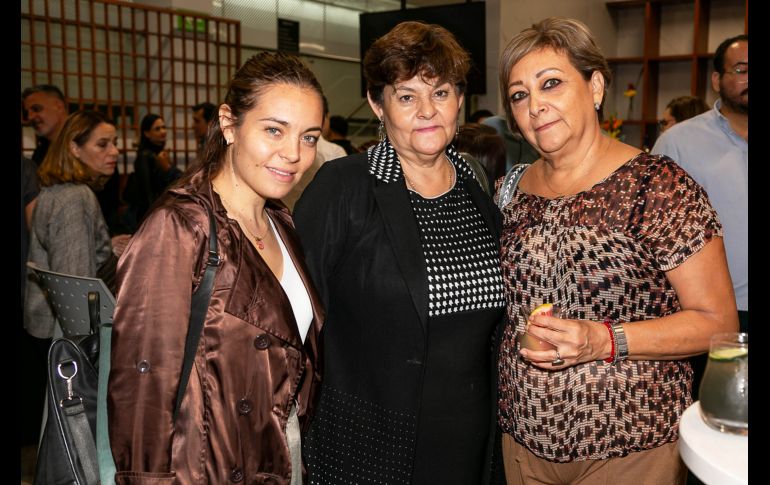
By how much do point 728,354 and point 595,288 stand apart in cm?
61

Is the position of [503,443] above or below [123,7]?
below

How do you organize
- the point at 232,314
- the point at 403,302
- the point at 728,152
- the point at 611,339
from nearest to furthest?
the point at 232,314
the point at 611,339
the point at 403,302
the point at 728,152

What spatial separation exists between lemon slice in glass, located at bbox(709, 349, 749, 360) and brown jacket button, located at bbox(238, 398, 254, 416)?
94 cm

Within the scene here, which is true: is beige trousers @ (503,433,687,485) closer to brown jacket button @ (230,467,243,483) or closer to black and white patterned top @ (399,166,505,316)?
black and white patterned top @ (399,166,505,316)

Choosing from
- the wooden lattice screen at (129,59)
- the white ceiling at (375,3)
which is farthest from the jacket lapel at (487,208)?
the white ceiling at (375,3)

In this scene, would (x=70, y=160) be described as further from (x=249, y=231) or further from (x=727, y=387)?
(x=727, y=387)

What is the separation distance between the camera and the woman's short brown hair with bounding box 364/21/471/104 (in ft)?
6.63

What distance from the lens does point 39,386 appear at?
3.83 meters

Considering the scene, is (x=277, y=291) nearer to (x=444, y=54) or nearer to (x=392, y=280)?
(x=392, y=280)

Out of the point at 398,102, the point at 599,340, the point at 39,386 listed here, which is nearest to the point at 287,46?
the point at 39,386

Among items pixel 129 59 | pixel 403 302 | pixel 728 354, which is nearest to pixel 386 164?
pixel 403 302

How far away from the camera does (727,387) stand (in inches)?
43.4

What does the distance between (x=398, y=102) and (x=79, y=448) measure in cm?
120

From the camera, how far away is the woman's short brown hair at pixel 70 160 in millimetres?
3477
